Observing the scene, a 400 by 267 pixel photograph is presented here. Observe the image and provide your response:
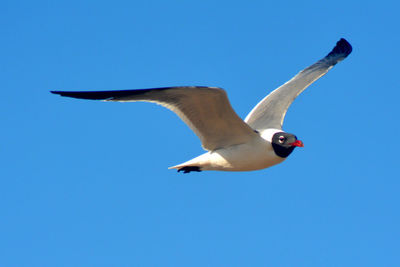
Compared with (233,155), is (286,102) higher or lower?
higher

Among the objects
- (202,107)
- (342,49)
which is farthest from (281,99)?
(342,49)

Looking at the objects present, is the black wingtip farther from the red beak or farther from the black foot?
the black foot

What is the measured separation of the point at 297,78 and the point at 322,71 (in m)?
0.88

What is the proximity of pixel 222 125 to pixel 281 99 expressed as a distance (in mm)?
3083

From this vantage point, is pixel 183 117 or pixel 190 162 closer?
pixel 183 117

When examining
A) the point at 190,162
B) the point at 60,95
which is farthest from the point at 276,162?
the point at 60,95

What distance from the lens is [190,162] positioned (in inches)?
460

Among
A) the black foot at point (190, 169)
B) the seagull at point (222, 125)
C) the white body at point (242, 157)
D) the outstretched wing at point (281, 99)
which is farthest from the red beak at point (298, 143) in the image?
the black foot at point (190, 169)

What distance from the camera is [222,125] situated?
1112 centimetres

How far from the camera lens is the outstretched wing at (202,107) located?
9867 mm

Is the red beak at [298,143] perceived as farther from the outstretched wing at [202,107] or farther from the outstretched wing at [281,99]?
the outstretched wing at [281,99]

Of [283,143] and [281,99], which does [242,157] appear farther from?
[281,99]

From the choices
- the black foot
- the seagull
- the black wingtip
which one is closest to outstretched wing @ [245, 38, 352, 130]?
the seagull

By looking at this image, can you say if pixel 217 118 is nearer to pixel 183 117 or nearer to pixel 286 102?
pixel 183 117
